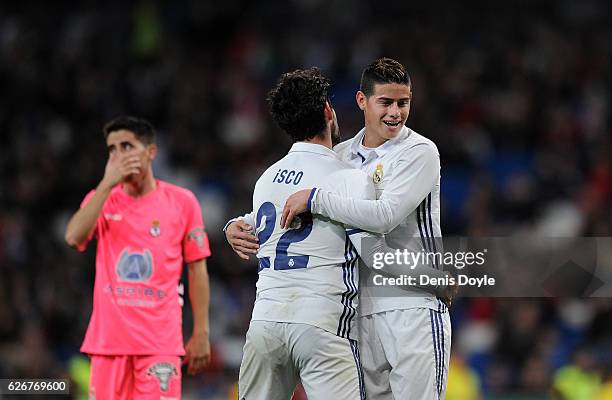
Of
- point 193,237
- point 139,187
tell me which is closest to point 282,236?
point 193,237

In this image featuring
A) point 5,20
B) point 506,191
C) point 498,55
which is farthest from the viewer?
point 5,20

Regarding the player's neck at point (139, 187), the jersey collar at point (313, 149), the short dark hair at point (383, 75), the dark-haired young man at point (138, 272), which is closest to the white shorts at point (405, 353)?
the jersey collar at point (313, 149)

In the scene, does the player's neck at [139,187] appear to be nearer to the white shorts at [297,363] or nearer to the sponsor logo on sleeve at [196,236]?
the sponsor logo on sleeve at [196,236]

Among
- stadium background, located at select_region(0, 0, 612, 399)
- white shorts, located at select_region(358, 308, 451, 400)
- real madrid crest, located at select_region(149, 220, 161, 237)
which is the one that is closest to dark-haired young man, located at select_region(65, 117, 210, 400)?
real madrid crest, located at select_region(149, 220, 161, 237)

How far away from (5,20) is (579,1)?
7968 millimetres

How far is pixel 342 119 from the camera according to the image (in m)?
12.3

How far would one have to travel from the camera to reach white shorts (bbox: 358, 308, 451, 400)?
4676mm

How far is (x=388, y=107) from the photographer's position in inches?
193

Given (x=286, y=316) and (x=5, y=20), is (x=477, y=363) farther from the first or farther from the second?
(x=5, y=20)

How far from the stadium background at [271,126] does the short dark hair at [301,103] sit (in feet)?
16.4

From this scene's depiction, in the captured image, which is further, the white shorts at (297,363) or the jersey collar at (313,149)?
the jersey collar at (313,149)

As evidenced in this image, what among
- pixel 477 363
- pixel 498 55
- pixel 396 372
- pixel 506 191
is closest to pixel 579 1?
pixel 498 55

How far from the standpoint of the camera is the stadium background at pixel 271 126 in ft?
33.4

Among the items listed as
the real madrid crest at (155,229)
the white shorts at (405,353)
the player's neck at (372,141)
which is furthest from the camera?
the real madrid crest at (155,229)
